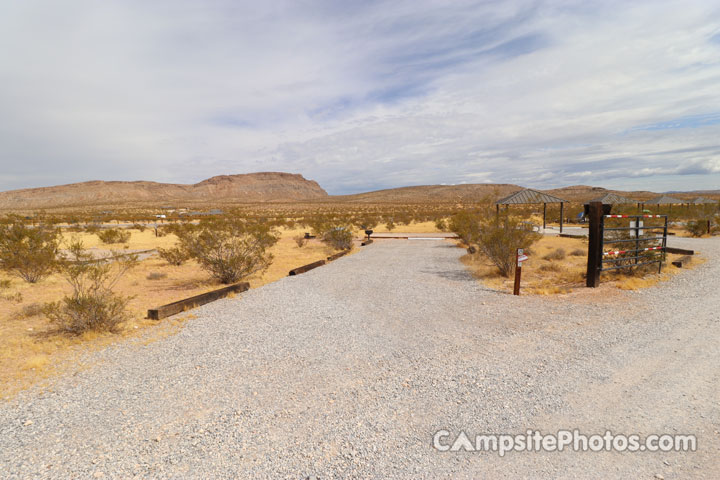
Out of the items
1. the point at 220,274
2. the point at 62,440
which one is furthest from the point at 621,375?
the point at 220,274

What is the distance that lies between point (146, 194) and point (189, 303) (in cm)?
18037

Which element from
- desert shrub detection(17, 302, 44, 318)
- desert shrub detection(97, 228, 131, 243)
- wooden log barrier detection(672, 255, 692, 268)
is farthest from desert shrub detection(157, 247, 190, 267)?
wooden log barrier detection(672, 255, 692, 268)

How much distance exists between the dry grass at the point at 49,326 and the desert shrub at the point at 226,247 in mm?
477

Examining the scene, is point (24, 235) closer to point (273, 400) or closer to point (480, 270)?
point (273, 400)

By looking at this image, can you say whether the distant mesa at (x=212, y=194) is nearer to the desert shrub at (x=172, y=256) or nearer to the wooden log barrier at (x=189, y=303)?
the desert shrub at (x=172, y=256)

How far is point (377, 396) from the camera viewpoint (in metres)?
3.69

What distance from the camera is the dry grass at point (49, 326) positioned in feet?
15.2

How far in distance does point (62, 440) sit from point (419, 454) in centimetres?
300

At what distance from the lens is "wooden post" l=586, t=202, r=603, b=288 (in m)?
8.34

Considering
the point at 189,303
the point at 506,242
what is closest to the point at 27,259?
the point at 189,303

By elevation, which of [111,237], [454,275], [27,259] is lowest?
[454,275]

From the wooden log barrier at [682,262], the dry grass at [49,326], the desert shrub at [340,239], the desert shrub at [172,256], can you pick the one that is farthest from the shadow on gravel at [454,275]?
the desert shrub at [172,256]

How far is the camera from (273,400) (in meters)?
3.69

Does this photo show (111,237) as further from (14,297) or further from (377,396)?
(377,396)
